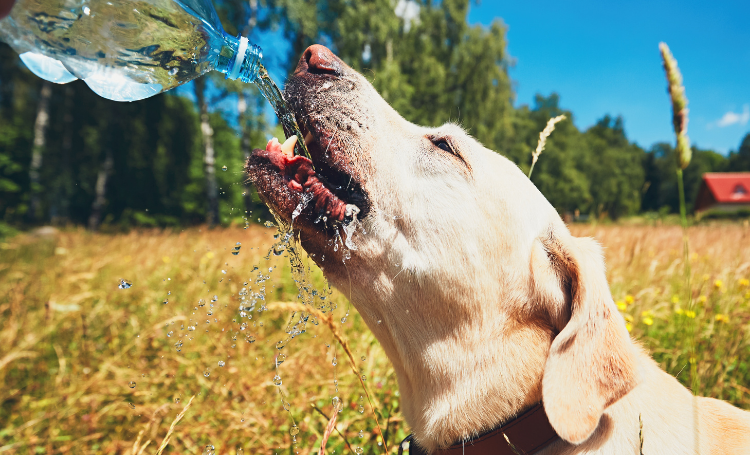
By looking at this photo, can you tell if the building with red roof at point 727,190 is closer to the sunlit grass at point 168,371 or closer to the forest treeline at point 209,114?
the forest treeline at point 209,114

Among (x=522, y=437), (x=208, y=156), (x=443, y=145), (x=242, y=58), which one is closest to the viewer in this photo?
(x=522, y=437)

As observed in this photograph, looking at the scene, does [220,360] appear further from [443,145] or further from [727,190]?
[727,190]

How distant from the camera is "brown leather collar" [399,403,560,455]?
1627mm

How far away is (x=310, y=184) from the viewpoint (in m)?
1.90

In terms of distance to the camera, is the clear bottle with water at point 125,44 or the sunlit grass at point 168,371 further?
the sunlit grass at point 168,371

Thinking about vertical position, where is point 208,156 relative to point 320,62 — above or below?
below

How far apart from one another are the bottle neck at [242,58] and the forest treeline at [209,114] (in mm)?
10015

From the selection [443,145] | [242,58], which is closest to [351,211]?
[443,145]

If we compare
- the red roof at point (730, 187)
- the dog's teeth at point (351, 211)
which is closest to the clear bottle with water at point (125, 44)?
the dog's teeth at point (351, 211)

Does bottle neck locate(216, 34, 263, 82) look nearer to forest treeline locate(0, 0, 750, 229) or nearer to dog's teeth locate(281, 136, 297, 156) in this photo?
dog's teeth locate(281, 136, 297, 156)

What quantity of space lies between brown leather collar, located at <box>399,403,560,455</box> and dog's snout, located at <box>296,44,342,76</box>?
1.82m

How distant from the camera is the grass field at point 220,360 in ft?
8.89

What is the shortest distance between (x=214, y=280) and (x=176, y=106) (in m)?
24.0

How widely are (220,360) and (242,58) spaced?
2560 millimetres
